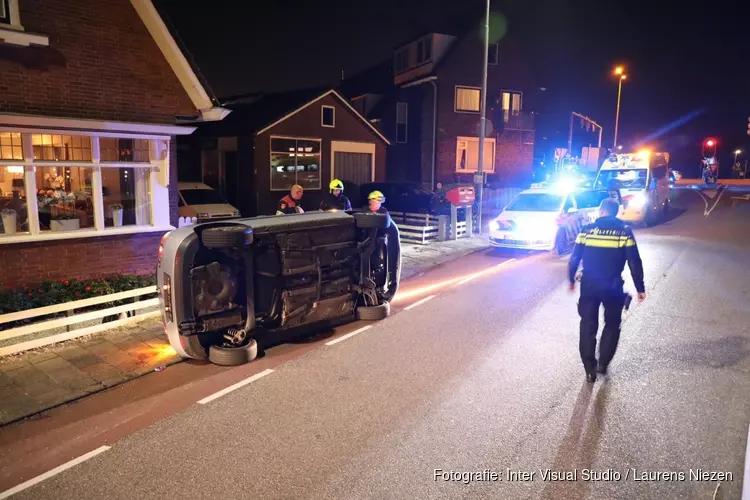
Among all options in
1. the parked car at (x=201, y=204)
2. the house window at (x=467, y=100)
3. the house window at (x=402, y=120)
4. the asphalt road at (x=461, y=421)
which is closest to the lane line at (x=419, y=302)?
the asphalt road at (x=461, y=421)

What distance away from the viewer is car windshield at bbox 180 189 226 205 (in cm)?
1908

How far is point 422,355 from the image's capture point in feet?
22.3

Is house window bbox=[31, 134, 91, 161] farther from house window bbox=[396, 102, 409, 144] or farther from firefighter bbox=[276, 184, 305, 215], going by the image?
house window bbox=[396, 102, 409, 144]

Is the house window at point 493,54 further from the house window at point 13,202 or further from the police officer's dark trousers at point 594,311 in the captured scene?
the police officer's dark trousers at point 594,311

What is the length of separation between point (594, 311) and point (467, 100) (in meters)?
26.8

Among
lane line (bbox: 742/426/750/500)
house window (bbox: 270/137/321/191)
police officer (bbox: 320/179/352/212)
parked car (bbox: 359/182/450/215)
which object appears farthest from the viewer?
house window (bbox: 270/137/321/191)

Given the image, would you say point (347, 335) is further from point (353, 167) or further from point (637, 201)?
point (353, 167)

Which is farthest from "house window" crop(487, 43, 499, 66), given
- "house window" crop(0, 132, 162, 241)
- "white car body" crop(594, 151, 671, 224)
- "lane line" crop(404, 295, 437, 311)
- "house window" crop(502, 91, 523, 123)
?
"house window" crop(0, 132, 162, 241)

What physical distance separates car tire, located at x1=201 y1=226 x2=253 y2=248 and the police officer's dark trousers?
388 centimetres

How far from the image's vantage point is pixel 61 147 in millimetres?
9633

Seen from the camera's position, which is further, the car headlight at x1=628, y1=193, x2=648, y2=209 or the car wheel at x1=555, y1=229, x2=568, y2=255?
the car headlight at x1=628, y1=193, x2=648, y2=209

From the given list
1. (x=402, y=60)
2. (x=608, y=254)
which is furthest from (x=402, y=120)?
(x=608, y=254)

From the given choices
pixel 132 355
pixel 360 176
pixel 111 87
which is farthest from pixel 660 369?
pixel 360 176

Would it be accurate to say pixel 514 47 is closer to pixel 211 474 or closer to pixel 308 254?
pixel 308 254
